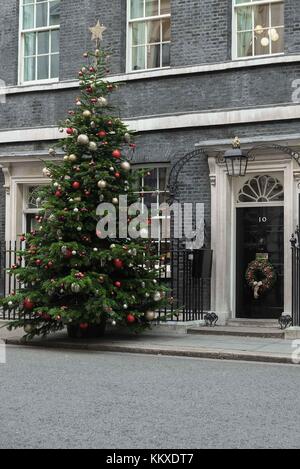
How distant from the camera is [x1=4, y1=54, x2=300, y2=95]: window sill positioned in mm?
13820

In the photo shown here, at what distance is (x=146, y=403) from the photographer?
7.28 meters

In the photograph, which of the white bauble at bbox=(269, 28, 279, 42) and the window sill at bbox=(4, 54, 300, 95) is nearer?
the window sill at bbox=(4, 54, 300, 95)

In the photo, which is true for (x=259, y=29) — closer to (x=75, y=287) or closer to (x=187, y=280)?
(x=187, y=280)

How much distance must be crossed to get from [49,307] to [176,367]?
8.65 feet

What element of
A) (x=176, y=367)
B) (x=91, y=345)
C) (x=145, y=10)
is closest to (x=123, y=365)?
(x=176, y=367)

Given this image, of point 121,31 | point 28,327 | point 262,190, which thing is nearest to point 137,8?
point 121,31

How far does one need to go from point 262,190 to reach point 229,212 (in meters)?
0.76

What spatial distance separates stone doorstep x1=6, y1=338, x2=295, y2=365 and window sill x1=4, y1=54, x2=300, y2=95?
19.3ft

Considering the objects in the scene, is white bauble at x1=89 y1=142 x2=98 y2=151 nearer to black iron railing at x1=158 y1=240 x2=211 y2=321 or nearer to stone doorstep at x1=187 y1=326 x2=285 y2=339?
black iron railing at x1=158 y1=240 x2=211 y2=321

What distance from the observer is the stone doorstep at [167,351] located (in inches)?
413

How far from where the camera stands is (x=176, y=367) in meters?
9.87

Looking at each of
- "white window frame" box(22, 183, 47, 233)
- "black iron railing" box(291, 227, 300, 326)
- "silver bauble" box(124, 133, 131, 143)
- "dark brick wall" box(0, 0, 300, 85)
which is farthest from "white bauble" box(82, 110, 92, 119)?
"white window frame" box(22, 183, 47, 233)

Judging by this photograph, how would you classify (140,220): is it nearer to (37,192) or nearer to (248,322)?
(37,192)

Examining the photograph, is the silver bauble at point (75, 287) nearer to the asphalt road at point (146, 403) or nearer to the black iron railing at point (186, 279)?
the asphalt road at point (146, 403)
